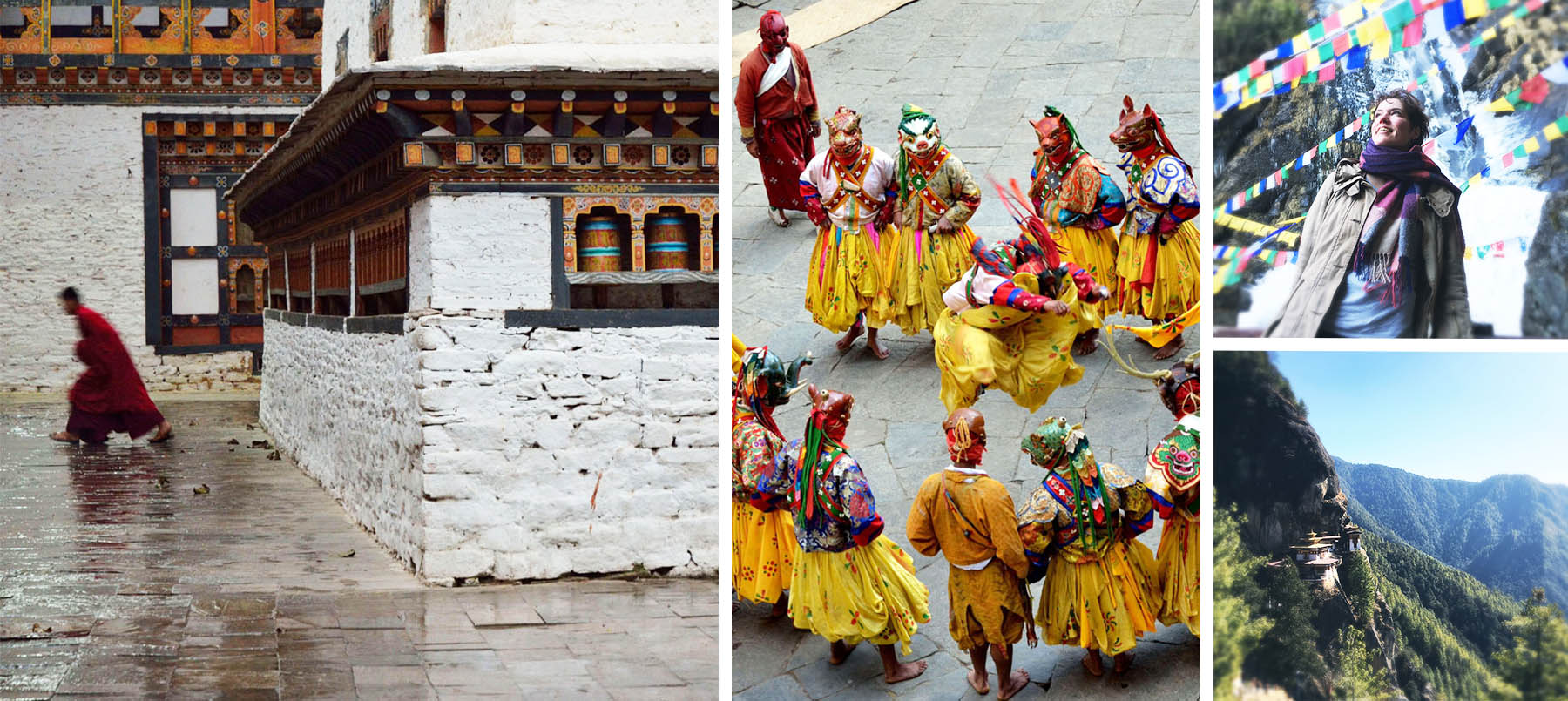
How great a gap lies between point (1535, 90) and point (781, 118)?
5073mm

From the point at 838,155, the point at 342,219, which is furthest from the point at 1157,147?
the point at 342,219

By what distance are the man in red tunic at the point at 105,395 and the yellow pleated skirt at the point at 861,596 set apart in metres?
10.3

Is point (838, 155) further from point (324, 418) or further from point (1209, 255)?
point (324, 418)

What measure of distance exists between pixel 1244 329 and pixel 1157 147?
9.36ft

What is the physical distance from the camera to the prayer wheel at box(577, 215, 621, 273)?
7.47 metres

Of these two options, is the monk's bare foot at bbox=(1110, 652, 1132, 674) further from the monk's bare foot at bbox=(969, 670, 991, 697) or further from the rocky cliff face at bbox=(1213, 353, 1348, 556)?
the rocky cliff face at bbox=(1213, 353, 1348, 556)

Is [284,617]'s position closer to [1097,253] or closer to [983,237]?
[983,237]

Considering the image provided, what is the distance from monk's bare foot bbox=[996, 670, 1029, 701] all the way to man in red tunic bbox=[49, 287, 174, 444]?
10.8m

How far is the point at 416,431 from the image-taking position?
7.27 metres

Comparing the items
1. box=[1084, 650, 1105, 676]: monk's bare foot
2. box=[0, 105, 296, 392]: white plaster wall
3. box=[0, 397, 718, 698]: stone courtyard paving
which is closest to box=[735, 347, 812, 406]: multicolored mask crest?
box=[1084, 650, 1105, 676]: monk's bare foot

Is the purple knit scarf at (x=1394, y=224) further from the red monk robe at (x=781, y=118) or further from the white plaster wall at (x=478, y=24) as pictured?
the white plaster wall at (x=478, y=24)

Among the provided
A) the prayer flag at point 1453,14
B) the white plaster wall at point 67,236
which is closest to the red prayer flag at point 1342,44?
the prayer flag at point 1453,14

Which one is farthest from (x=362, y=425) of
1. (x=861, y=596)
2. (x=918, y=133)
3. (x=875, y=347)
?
Answer: (x=861, y=596)

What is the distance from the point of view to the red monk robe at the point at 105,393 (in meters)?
13.0
